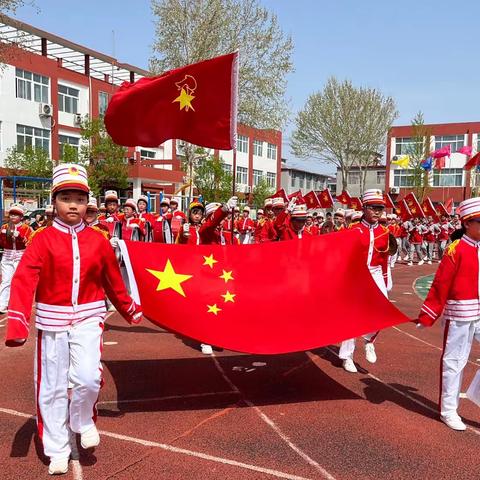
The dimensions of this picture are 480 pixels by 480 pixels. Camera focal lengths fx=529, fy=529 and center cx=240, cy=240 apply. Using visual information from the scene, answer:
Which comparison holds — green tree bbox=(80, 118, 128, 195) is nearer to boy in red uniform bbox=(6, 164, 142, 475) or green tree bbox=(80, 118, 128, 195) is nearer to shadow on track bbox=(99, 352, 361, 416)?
shadow on track bbox=(99, 352, 361, 416)

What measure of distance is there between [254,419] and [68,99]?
36.8m

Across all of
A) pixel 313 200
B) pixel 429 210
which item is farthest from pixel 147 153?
pixel 429 210

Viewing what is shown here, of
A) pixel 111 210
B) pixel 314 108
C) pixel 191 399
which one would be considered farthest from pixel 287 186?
pixel 191 399

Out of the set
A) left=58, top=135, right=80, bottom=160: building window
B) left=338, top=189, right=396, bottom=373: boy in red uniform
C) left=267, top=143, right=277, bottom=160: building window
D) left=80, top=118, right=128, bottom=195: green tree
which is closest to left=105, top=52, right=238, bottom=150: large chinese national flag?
left=338, top=189, right=396, bottom=373: boy in red uniform

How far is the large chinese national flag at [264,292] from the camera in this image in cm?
504

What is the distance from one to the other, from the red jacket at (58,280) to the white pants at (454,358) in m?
3.01

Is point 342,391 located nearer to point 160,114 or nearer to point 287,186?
point 160,114

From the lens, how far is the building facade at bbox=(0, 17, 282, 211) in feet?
108

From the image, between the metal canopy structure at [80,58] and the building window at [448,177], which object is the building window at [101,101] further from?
the building window at [448,177]

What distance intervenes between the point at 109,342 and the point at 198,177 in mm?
32746

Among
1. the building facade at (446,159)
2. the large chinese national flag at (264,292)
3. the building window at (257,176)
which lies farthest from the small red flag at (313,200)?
the building facade at (446,159)

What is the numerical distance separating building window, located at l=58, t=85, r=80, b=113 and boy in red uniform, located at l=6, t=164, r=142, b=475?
35866 millimetres

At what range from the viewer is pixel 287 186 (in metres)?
75.7

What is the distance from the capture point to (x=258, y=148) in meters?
61.0
